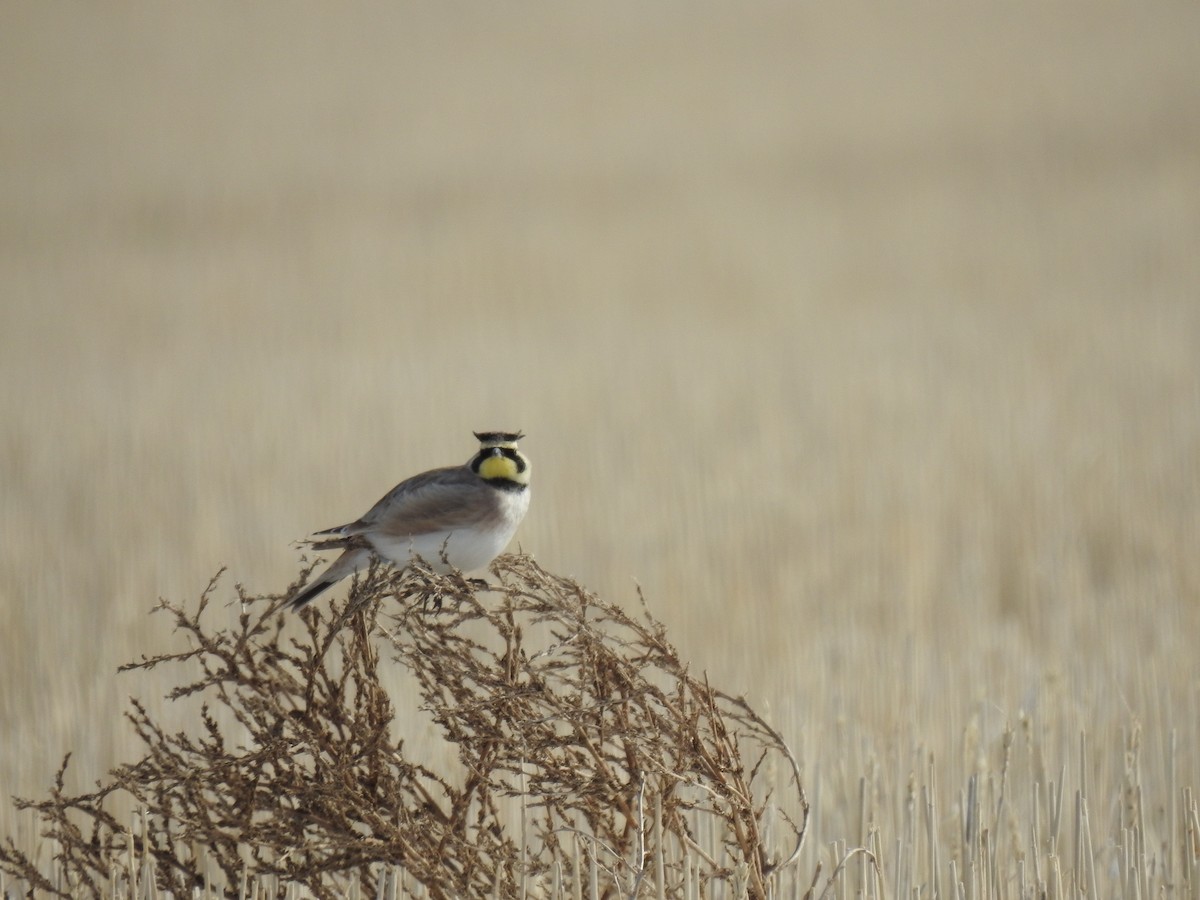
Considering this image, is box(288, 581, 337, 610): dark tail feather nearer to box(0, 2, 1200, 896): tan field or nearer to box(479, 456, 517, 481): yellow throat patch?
box(479, 456, 517, 481): yellow throat patch

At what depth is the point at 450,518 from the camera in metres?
3.83

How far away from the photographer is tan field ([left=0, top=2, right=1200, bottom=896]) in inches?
266

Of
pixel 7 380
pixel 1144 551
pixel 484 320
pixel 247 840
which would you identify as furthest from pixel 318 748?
pixel 484 320

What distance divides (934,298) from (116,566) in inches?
496

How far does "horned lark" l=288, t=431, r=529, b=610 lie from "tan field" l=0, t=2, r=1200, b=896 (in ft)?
5.96

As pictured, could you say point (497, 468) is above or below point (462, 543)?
above

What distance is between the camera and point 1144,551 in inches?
352

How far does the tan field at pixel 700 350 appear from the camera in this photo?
6.76 meters

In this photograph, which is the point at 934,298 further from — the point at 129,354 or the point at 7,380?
the point at 7,380

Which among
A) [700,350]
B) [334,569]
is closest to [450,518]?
[334,569]

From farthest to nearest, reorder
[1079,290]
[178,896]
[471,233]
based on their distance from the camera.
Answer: [471,233] < [1079,290] < [178,896]

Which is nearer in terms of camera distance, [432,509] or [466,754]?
[466,754]

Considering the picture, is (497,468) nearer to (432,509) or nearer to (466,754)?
(432,509)

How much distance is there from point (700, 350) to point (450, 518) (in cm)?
1191
